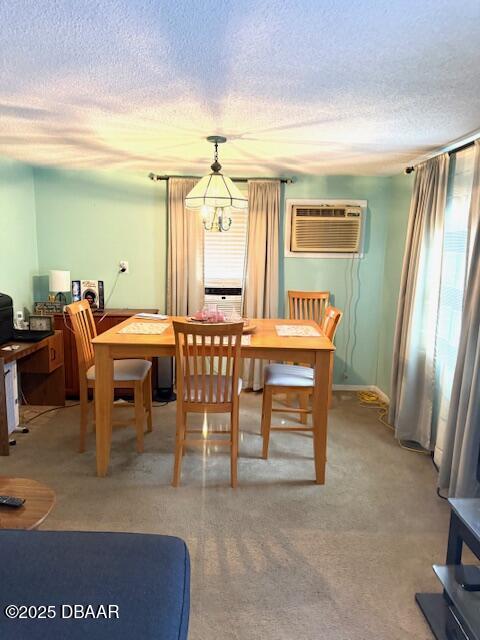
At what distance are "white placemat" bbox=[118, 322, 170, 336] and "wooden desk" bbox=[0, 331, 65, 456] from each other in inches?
32.8

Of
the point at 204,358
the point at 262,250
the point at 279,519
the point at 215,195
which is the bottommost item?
the point at 279,519

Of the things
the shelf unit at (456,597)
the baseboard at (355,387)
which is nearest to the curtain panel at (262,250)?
the baseboard at (355,387)

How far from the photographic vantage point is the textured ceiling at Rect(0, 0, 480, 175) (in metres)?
1.36

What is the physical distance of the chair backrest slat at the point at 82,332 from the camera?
2.98 meters

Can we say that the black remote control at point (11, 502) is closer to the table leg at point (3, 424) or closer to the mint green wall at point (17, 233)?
the table leg at point (3, 424)

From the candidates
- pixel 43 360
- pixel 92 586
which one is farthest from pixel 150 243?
pixel 92 586

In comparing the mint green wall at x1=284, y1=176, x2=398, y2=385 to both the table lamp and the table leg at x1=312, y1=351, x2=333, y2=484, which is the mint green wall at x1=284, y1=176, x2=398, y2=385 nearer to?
the table leg at x1=312, y1=351, x2=333, y2=484

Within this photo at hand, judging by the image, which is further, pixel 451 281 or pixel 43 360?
pixel 43 360

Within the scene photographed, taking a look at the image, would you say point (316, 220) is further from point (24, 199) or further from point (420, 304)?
point (24, 199)

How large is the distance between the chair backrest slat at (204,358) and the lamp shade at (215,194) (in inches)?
34.3

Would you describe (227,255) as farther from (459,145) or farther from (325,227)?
(459,145)

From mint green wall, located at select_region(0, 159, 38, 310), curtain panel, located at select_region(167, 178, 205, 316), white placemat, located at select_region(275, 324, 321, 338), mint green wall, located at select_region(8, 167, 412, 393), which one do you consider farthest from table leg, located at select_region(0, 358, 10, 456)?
white placemat, located at select_region(275, 324, 321, 338)

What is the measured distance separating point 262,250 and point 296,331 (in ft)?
4.57

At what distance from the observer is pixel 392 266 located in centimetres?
418
